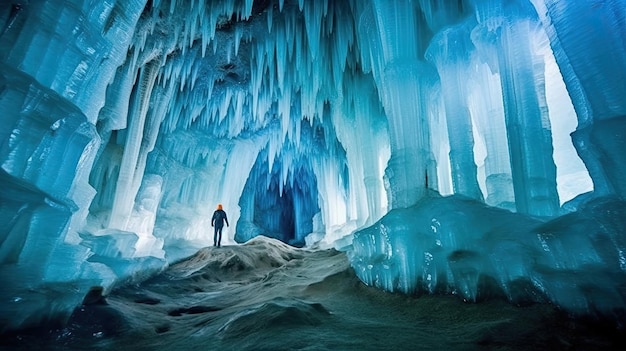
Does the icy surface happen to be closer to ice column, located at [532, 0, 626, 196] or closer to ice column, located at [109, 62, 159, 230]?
ice column, located at [532, 0, 626, 196]

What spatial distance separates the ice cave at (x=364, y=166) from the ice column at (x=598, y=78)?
0.01 meters

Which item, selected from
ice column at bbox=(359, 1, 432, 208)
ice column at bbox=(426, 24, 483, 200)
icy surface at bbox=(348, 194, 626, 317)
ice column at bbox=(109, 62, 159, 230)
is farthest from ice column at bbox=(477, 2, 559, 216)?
ice column at bbox=(109, 62, 159, 230)

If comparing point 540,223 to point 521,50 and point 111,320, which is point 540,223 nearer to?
point 521,50

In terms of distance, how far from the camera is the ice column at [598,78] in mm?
2770

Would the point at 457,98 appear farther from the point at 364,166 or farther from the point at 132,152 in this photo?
the point at 132,152

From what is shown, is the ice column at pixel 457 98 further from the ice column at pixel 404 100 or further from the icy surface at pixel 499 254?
the icy surface at pixel 499 254

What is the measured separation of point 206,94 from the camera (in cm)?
1303

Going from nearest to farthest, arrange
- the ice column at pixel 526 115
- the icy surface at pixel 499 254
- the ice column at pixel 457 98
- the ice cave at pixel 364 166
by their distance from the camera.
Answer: the icy surface at pixel 499 254 → the ice cave at pixel 364 166 → the ice column at pixel 526 115 → the ice column at pixel 457 98

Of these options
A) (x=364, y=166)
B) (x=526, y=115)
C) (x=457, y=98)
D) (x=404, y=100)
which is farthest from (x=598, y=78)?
(x=364, y=166)

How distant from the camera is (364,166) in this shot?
10953 mm

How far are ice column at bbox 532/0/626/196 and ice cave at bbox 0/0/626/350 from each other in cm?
1

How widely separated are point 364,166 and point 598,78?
807 cm

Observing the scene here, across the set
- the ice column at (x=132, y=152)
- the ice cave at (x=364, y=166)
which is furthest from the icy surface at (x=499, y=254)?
the ice column at (x=132, y=152)

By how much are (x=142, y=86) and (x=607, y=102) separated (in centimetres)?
1127
